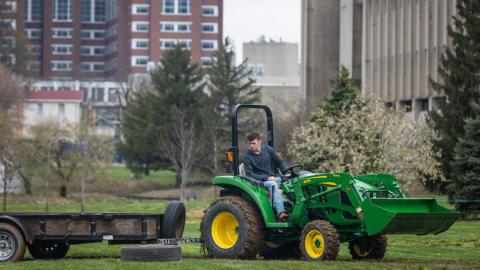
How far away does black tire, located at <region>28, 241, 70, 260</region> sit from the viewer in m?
23.7

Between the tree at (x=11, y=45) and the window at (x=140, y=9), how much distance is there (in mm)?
31025

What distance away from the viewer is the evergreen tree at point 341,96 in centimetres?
5794

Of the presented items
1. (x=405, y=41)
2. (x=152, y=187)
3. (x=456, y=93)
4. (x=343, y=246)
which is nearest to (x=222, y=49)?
(x=152, y=187)

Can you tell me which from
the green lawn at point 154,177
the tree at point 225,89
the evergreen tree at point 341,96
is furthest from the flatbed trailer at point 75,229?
the green lawn at point 154,177

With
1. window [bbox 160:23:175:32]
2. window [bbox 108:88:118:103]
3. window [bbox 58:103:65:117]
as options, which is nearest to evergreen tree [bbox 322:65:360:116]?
window [bbox 58:103:65:117]

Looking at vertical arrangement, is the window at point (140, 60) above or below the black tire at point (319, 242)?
above

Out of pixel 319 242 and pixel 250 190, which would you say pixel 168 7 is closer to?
pixel 250 190

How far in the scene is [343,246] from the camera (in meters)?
27.0

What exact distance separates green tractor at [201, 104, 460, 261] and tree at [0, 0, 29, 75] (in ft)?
413

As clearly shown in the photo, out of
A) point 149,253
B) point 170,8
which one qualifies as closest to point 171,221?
point 149,253

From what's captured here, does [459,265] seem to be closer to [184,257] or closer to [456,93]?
[184,257]

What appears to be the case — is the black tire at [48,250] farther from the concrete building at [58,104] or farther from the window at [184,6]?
the window at [184,6]

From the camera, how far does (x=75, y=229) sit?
22688 mm

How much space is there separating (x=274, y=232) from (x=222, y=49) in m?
78.3
